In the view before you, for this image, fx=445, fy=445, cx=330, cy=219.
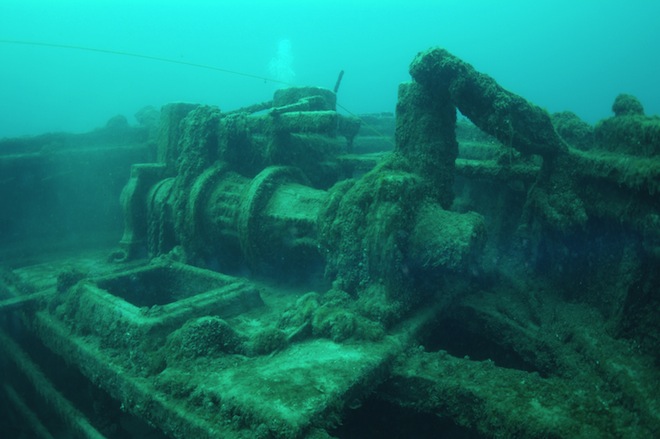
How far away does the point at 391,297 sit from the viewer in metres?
3.46

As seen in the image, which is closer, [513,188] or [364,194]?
[364,194]

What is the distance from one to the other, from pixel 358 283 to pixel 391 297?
1.23ft

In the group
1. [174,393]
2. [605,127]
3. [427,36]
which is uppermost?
[427,36]

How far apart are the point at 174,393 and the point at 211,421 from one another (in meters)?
0.39

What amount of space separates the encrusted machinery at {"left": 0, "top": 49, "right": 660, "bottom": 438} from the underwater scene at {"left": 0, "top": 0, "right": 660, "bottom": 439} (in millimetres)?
16

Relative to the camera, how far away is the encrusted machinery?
8.07ft

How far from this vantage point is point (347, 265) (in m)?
3.79

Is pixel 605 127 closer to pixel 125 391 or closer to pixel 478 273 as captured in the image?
pixel 478 273

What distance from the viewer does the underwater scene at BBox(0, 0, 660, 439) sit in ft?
8.23

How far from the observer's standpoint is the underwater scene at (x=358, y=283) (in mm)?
2508

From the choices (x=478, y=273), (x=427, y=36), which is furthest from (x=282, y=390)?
(x=427, y=36)

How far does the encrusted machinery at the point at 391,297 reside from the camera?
246 cm

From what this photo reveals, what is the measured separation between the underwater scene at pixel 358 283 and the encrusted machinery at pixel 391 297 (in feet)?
0.05

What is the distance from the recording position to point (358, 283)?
3.74 meters
